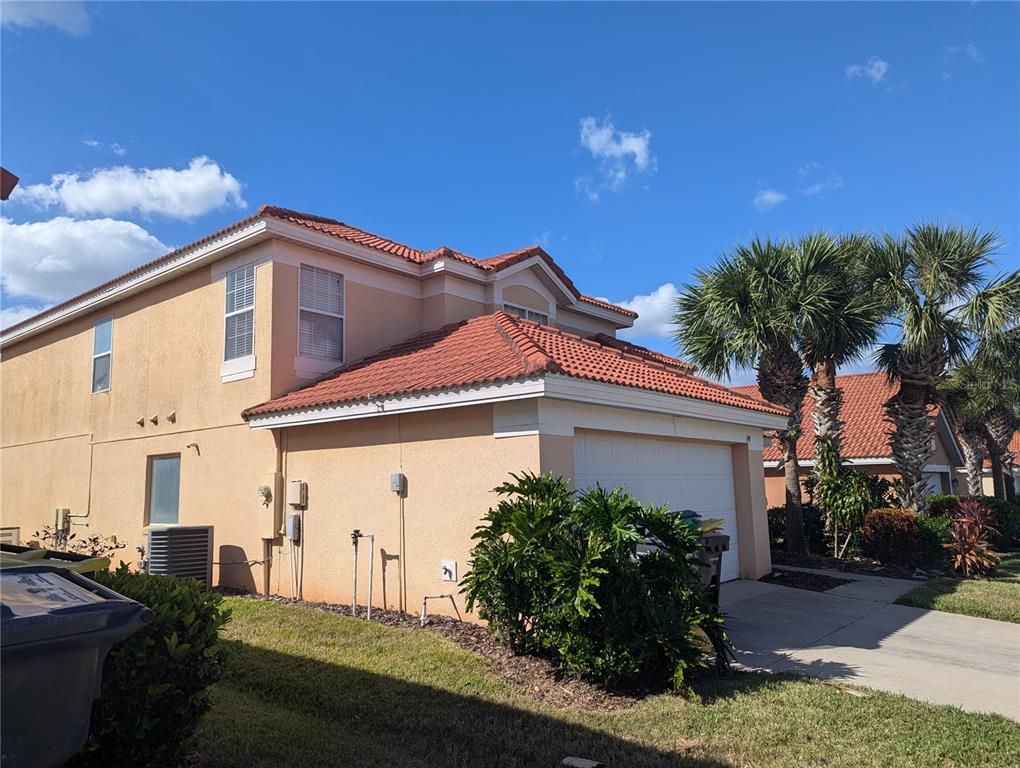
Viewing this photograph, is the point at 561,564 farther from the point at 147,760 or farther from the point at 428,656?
the point at 147,760

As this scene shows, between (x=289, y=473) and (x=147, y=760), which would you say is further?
(x=289, y=473)

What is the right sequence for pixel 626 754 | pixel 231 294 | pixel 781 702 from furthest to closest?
1. pixel 231 294
2. pixel 781 702
3. pixel 626 754

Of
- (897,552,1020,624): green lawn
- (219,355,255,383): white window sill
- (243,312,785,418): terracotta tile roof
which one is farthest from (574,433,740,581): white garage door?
(219,355,255,383): white window sill

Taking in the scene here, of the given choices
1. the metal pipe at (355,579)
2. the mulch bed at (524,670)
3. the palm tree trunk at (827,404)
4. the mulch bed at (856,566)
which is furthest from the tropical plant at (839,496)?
the metal pipe at (355,579)

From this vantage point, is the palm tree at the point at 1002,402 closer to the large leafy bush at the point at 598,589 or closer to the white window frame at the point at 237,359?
the large leafy bush at the point at 598,589

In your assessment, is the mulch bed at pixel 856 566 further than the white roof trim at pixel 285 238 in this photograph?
Yes

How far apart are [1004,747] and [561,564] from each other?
11.7 feet

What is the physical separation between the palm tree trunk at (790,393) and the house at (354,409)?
8.73 ft

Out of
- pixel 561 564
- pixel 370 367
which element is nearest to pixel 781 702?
pixel 561 564

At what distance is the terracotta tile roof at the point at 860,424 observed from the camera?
22.8 m

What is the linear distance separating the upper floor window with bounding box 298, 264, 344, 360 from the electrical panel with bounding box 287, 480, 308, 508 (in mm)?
2316

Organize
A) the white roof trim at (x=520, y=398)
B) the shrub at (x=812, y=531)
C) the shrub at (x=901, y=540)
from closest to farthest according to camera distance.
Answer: the white roof trim at (x=520, y=398) < the shrub at (x=901, y=540) < the shrub at (x=812, y=531)

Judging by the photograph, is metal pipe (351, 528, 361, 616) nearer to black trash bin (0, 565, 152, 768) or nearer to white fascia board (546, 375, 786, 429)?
white fascia board (546, 375, 786, 429)

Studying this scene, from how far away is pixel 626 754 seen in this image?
4.98 m
